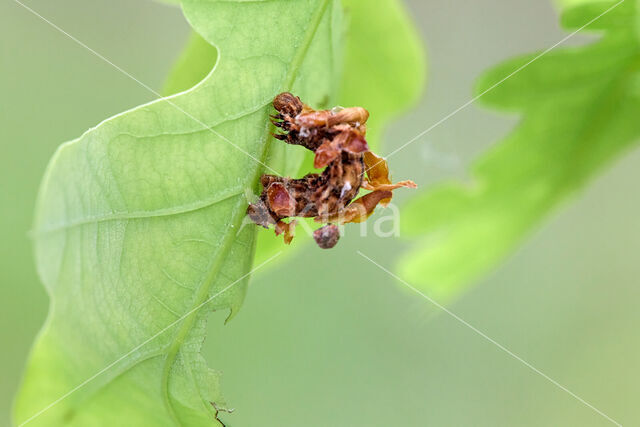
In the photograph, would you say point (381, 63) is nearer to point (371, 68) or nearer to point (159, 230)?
point (371, 68)

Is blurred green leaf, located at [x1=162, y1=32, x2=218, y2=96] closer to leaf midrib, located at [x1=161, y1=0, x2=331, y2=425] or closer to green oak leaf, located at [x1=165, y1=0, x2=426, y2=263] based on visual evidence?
green oak leaf, located at [x1=165, y1=0, x2=426, y2=263]

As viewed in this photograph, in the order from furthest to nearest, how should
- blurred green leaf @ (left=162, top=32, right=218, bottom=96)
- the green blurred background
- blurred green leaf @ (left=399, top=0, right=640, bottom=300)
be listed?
the green blurred background → blurred green leaf @ (left=399, top=0, right=640, bottom=300) → blurred green leaf @ (left=162, top=32, right=218, bottom=96)

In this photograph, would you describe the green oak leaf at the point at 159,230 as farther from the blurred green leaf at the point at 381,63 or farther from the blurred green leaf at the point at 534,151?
the blurred green leaf at the point at 534,151

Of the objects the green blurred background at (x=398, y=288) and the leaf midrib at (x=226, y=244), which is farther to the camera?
the green blurred background at (x=398, y=288)

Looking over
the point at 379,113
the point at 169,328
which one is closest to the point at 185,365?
the point at 169,328

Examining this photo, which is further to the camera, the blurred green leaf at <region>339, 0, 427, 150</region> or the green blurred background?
the green blurred background

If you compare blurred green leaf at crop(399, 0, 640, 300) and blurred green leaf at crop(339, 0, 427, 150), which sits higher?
blurred green leaf at crop(339, 0, 427, 150)

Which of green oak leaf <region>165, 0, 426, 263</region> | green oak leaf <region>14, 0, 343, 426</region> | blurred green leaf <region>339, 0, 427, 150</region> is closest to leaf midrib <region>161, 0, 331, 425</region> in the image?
green oak leaf <region>14, 0, 343, 426</region>

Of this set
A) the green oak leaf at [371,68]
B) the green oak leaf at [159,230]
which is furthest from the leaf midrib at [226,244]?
the green oak leaf at [371,68]
